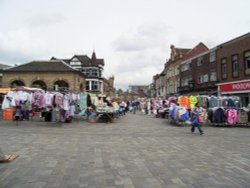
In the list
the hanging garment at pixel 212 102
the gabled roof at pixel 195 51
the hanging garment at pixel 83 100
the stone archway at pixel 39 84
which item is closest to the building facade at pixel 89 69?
the stone archway at pixel 39 84

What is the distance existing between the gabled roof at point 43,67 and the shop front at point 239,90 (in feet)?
80.0

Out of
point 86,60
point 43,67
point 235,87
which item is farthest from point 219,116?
point 86,60

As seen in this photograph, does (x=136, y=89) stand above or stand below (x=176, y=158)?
above

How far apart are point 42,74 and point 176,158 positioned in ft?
151

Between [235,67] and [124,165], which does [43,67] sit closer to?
[235,67]

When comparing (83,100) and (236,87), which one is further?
(236,87)

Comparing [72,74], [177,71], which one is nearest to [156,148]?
[72,74]

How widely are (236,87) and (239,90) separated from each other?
77 centimetres

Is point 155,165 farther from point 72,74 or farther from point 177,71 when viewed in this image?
point 177,71

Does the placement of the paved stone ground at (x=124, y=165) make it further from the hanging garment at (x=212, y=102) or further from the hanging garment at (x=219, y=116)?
the hanging garment at (x=212, y=102)

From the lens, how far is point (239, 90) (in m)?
34.7

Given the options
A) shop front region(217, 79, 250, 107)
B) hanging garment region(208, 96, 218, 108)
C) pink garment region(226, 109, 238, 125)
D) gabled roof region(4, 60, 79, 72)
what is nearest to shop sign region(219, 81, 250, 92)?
shop front region(217, 79, 250, 107)

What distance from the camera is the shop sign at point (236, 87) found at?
33.3 meters

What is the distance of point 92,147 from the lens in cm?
1034
